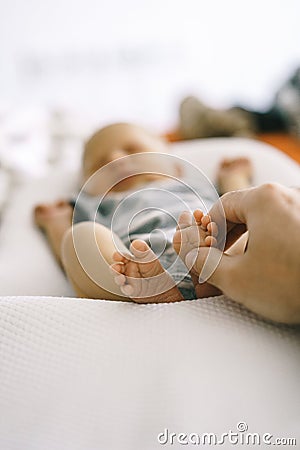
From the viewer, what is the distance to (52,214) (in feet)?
3.83

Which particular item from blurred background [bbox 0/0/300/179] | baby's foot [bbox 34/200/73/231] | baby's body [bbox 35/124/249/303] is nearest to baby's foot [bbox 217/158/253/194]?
baby's body [bbox 35/124/249/303]

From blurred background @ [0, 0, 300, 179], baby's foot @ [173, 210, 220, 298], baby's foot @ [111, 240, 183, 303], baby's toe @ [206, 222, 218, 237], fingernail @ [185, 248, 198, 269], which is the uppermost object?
baby's toe @ [206, 222, 218, 237]

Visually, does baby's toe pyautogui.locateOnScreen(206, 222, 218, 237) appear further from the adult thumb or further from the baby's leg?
the baby's leg

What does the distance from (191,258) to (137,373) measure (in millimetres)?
152

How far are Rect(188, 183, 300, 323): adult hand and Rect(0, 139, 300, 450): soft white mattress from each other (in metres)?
0.05

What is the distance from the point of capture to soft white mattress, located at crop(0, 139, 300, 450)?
0.63 meters

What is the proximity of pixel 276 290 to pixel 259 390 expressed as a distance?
0.37 feet

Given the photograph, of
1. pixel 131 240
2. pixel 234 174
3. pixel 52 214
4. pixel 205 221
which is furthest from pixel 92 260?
pixel 234 174

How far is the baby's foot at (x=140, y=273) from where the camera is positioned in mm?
724

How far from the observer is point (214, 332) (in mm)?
679

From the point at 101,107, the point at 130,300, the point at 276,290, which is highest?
the point at 276,290

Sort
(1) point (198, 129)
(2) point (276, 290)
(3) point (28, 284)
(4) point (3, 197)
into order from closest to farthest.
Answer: (2) point (276, 290), (3) point (28, 284), (4) point (3, 197), (1) point (198, 129)

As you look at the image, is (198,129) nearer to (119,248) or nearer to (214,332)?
(119,248)

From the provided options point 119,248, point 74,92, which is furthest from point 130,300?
point 74,92
